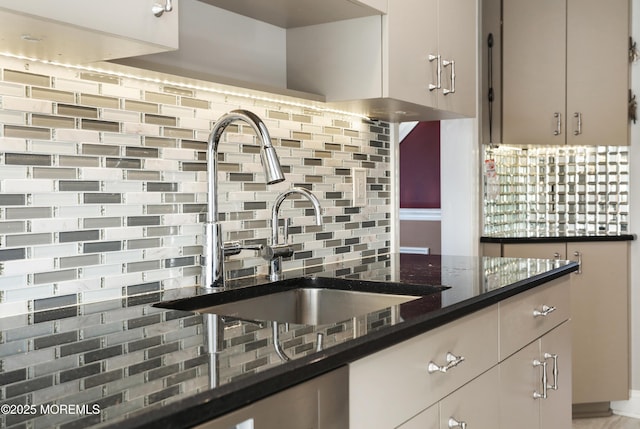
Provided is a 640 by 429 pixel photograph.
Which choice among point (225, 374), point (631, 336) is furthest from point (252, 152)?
point (631, 336)

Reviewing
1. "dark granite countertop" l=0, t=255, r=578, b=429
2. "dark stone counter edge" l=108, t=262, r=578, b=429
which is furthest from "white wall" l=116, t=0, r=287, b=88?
"dark stone counter edge" l=108, t=262, r=578, b=429

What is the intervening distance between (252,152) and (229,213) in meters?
0.21

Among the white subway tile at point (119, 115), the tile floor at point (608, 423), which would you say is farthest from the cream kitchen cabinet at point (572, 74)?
the white subway tile at point (119, 115)

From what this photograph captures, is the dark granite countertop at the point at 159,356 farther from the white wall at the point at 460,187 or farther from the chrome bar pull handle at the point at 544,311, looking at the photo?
the white wall at the point at 460,187

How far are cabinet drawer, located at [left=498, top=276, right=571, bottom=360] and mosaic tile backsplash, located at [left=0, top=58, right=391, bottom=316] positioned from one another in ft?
2.32


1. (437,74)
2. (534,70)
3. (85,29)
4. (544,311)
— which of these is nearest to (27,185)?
(85,29)

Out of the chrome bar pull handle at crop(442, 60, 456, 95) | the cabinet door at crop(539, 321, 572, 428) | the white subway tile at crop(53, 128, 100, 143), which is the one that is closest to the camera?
the white subway tile at crop(53, 128, 100, 143)

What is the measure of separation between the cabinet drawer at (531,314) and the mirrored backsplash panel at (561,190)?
1.28 meters

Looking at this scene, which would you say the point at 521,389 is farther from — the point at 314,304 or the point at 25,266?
the point at 25,266

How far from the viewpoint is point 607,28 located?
3.51 m

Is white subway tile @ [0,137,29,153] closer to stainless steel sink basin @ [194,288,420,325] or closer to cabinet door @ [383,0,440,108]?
stainless steel sink basin @ [194,288,420,325]

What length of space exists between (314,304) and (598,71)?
7.67 feet

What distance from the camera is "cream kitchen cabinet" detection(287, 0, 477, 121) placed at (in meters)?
2.07

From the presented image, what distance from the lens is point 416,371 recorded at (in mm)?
1408
